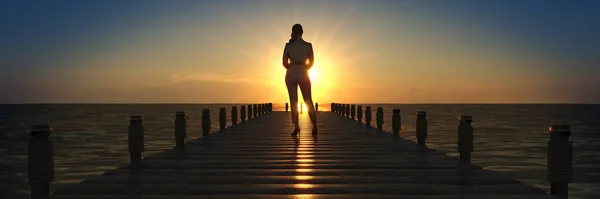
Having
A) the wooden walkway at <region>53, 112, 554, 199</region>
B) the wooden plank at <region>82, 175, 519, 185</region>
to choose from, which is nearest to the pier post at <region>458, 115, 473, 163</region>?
the wooden walkway at <region>53, 112, 554, 199</region>

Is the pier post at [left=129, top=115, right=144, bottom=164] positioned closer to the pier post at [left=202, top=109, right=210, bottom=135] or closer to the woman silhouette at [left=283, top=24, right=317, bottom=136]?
the woman silhouette at [left=283, top=24, right=317, bottom=136]

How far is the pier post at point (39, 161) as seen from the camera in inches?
275

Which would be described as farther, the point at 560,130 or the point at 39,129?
the point at 560,130

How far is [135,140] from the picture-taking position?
10867mm

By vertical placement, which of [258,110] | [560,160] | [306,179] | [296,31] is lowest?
[306,179]

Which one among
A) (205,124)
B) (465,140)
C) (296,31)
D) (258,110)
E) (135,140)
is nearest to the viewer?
(135,140)

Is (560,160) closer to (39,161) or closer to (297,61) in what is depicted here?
(39,161)

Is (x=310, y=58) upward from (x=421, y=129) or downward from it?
upward

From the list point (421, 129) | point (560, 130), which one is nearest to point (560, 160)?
point (560, 130)

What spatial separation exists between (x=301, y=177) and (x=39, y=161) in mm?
2992

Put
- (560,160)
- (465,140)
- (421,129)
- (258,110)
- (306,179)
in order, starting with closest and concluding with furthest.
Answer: (560,160) → (306,179) → (465,140) → (421,129) → (258,110)

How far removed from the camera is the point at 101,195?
6965 mm

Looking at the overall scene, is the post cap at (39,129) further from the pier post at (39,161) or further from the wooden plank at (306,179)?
the wooden plank at (306,179)

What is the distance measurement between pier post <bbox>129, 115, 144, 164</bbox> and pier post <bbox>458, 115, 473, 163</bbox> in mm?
5006
